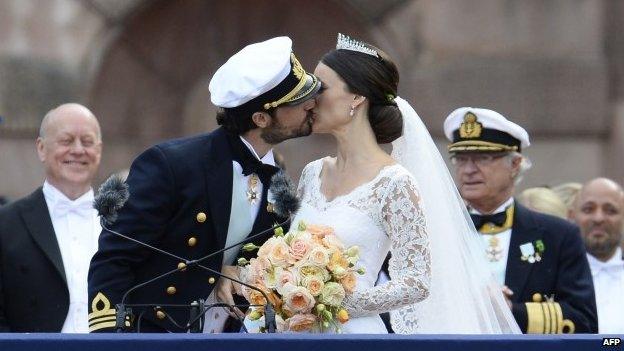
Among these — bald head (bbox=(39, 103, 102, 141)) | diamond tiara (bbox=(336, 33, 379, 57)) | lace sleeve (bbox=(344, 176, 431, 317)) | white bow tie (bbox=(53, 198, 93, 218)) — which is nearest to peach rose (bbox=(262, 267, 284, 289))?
lace sleeve (bbox=(344, 176, 431, 317))

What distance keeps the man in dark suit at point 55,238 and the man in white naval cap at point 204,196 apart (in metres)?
1.41

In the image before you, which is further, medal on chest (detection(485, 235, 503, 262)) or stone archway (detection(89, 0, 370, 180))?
stone archway (detection(89, 0, 370, 180))

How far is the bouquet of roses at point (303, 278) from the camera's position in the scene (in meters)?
5.36

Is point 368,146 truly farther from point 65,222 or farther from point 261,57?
point 65,222

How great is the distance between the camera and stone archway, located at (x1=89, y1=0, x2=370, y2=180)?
40.8 feet

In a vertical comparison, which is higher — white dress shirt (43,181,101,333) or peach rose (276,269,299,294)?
white dress shirt (43,181,101,333)

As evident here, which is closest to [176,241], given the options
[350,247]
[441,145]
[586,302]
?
[350,247]

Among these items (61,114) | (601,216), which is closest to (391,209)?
(61,114)

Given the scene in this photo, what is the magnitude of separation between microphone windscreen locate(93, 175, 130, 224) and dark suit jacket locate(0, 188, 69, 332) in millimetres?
1849

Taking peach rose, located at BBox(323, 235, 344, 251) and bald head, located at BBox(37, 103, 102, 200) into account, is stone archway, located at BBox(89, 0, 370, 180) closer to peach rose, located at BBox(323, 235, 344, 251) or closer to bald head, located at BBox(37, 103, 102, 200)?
bald head, located at BBox(37, 103, 102, 200)

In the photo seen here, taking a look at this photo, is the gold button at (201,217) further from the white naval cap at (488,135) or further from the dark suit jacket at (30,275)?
the white naval cap at (488,135)

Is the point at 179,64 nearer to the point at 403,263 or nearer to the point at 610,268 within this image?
the point at 610,268

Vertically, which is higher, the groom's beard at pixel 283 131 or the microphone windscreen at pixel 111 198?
the groom's beard at pixel 283 131

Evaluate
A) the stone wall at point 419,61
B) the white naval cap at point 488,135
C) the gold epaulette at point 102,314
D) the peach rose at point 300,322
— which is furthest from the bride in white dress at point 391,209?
the stone wall at point 419,61
